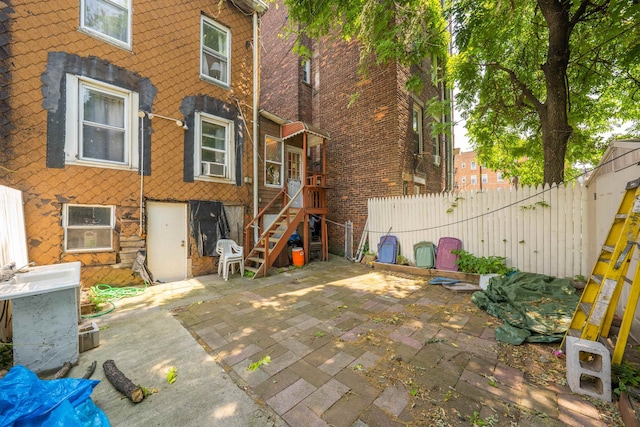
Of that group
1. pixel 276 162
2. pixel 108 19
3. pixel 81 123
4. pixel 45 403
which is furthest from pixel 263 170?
pixel 45 403

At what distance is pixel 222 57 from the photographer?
7.34m

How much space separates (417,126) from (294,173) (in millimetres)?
5323

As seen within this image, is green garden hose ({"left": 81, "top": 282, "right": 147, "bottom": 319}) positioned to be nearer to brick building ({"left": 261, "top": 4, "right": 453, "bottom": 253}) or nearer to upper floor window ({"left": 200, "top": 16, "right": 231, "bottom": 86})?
upper floor window ({"left": 200, "top": 16, "right": 231, "bottom": 86})

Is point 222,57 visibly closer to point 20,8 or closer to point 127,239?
point 20,8

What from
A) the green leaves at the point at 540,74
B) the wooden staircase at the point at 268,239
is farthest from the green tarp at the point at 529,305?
the wooden staircase at the point at 268,239

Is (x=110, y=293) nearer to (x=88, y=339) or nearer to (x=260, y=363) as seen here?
(x=88, y=339)

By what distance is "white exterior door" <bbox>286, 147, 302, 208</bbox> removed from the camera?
29.5 feet

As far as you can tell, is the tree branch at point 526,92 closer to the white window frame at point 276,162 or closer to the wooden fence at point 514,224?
the wooden fence at point 514,224

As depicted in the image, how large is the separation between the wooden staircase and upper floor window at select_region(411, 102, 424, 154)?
212 inches

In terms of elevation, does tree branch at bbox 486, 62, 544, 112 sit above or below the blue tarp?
above

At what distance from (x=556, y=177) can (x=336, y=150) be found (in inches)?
264

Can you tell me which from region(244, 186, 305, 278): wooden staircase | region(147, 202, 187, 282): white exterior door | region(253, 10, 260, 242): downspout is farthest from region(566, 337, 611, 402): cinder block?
region(147, 202, 187, 282): white exterior door

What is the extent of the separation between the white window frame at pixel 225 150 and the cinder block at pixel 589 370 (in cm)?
748

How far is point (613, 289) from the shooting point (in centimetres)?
232
